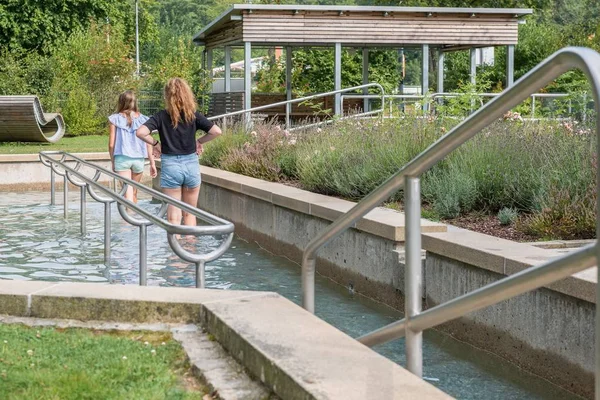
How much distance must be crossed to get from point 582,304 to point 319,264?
4.48 metres

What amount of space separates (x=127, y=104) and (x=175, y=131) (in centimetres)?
239

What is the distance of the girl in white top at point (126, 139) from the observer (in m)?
11.9

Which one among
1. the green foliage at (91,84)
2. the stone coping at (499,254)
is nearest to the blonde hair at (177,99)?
the stone coping at (499,254)

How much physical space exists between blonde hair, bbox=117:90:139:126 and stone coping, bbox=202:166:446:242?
1.56 m

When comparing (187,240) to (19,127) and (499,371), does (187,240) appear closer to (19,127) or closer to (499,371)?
(499,371)

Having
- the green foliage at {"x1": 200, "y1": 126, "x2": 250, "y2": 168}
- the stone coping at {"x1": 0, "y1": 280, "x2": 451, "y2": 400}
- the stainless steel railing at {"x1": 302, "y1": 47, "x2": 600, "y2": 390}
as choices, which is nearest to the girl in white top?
the green foliage at {"x1": 200, "y1": 126, "x2": 250, "y2": 168}

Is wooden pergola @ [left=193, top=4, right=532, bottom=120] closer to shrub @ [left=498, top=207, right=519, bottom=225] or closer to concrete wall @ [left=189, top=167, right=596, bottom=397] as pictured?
concrete wall @ [left=189, top=167, right=596, bottom=397]

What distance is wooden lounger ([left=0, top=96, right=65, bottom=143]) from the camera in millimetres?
23859

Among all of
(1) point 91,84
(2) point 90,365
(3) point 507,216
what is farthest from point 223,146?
(1) point 91,84

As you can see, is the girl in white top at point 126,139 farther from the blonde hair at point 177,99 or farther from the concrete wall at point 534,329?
the concrete wall at point 534,329

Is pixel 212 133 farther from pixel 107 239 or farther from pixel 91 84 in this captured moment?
pixel 91 84

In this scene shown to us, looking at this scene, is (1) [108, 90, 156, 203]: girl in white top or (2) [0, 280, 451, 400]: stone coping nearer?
(2) [0, 280, 451, 400]: stone coping

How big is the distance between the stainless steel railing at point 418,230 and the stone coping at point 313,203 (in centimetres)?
327

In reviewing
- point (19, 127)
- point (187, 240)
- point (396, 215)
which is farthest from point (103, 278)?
point (19, 127)
